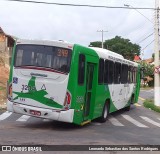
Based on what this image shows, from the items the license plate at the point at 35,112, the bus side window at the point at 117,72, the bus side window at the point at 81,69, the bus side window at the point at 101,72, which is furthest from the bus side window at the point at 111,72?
the license plate at the point at 35,112

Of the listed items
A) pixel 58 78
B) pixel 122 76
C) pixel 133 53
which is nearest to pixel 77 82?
pixel 58 78

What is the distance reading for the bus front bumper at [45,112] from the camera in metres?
13.3

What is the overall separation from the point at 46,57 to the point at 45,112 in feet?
6.00

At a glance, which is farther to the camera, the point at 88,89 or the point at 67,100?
the point at 88,89

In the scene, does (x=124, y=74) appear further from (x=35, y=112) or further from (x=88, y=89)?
(x=35, y=112)

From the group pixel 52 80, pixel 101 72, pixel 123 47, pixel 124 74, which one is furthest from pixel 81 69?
pixel 123 47

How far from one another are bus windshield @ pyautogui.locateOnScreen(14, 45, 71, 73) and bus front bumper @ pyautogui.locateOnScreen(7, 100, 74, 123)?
1360 millimetres

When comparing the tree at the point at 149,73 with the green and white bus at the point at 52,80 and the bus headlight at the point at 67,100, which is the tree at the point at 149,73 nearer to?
the green and white bus at the point at 52,80

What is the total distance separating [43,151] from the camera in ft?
32.0

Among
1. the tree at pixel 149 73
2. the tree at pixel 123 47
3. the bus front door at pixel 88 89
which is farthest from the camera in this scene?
the tree at pixel 123 47

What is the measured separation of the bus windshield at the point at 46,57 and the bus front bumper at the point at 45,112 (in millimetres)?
1360

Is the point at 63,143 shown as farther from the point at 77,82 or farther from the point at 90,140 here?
the point at 77,82

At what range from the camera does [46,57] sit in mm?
13719

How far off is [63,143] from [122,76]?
32.6 feet
